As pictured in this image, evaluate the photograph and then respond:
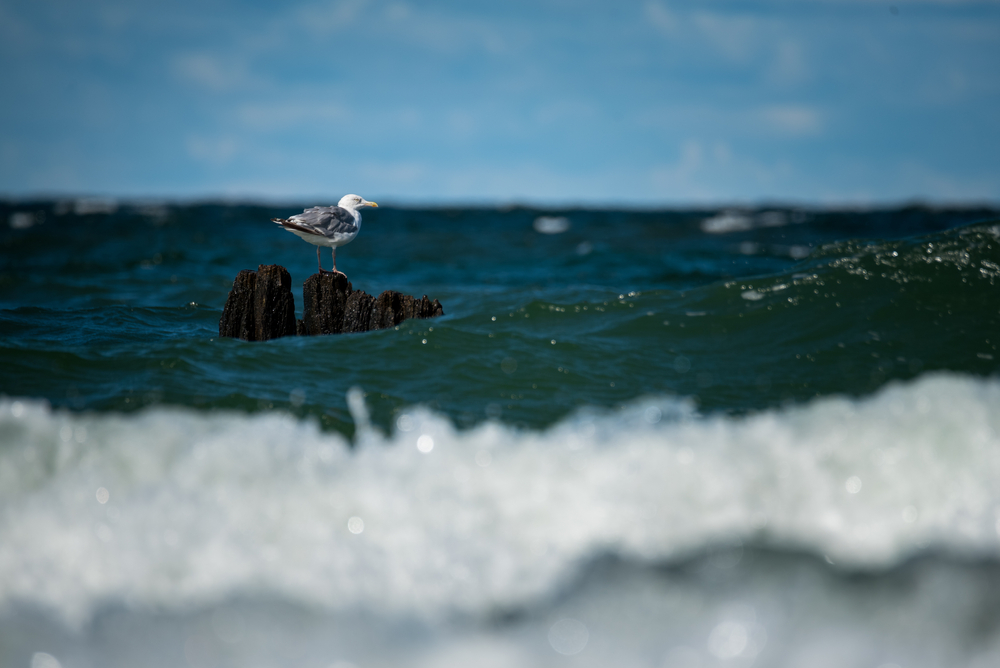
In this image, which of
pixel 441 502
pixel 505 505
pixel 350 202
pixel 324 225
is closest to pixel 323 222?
pixel 324 225

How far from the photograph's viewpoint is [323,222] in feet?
21.7

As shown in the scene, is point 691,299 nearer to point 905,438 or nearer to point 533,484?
point 905,438

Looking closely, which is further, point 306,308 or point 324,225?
point 324,225

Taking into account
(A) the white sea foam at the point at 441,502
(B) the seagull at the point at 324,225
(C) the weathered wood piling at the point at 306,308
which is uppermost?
(B) the seagull at the point at 324,225

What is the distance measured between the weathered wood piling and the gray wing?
17.7 inches

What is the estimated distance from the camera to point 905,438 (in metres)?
3.67

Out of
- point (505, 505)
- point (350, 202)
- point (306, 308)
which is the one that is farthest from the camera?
point (350, 202)

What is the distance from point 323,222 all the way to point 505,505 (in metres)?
4.10

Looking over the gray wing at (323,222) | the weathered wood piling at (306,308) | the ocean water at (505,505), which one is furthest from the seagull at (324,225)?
the ocean water at (505,505)

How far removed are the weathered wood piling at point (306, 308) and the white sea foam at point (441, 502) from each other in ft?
7.79

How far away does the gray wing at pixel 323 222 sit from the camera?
21.3ft

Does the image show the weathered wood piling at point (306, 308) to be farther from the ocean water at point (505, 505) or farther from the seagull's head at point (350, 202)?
the seagull's head at point (350, 202)

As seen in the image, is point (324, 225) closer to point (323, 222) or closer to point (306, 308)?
point (323, 222)

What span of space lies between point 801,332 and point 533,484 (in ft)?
10.9
